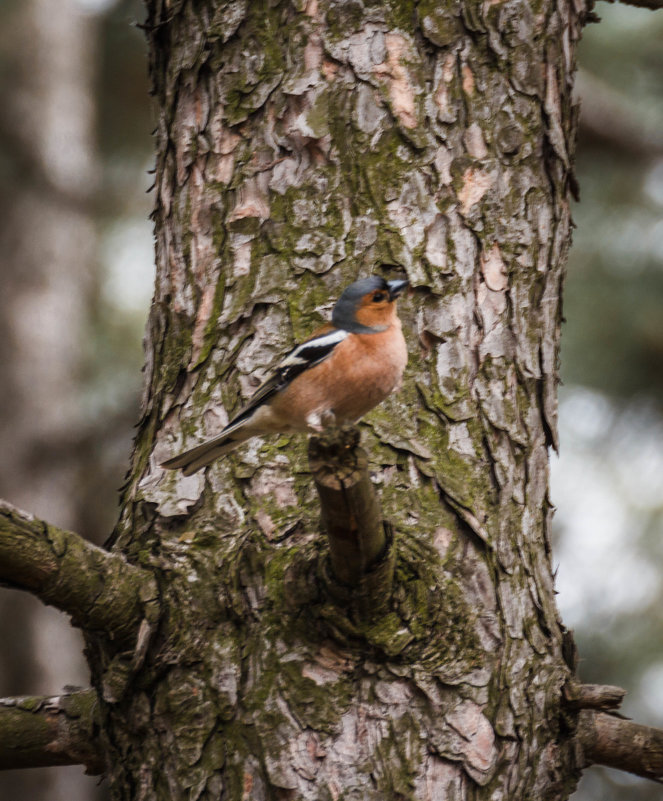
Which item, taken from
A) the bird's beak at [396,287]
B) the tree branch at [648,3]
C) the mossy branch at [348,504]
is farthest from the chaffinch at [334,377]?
the tree branch at [648,3]

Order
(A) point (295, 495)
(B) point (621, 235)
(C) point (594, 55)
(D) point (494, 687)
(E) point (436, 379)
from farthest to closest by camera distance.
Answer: (C) point (594, 55), (B) point (621, 235), (E) point (436, 379), (A) point (295, 495), (D) point (494, 687)

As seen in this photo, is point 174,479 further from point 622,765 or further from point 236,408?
point 622,765

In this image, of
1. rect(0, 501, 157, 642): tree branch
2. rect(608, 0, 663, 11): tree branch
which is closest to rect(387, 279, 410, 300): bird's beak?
rect(0, 501, 157, 642): tree branch

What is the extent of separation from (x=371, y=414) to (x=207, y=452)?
621mm

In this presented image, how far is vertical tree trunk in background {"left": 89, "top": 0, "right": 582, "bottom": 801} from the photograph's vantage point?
115 inches

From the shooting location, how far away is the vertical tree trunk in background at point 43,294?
27.3 ft

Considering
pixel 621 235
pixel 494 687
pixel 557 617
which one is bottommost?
pixel 494 687

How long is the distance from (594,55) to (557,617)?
660cm

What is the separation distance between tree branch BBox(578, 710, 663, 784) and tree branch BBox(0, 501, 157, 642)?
59.5 inches

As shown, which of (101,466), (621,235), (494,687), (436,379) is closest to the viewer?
(494,687)

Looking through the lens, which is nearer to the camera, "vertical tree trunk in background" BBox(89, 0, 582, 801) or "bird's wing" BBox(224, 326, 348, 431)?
"vertical tree trunk in background" BBox(89, 0, 582, 801)

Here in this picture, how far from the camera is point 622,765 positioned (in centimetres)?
313

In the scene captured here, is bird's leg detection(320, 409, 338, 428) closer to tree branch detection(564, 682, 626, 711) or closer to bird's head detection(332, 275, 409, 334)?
bird's head detection(332, 275, 409, 334)

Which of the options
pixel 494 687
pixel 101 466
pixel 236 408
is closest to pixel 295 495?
pixel 236 408
